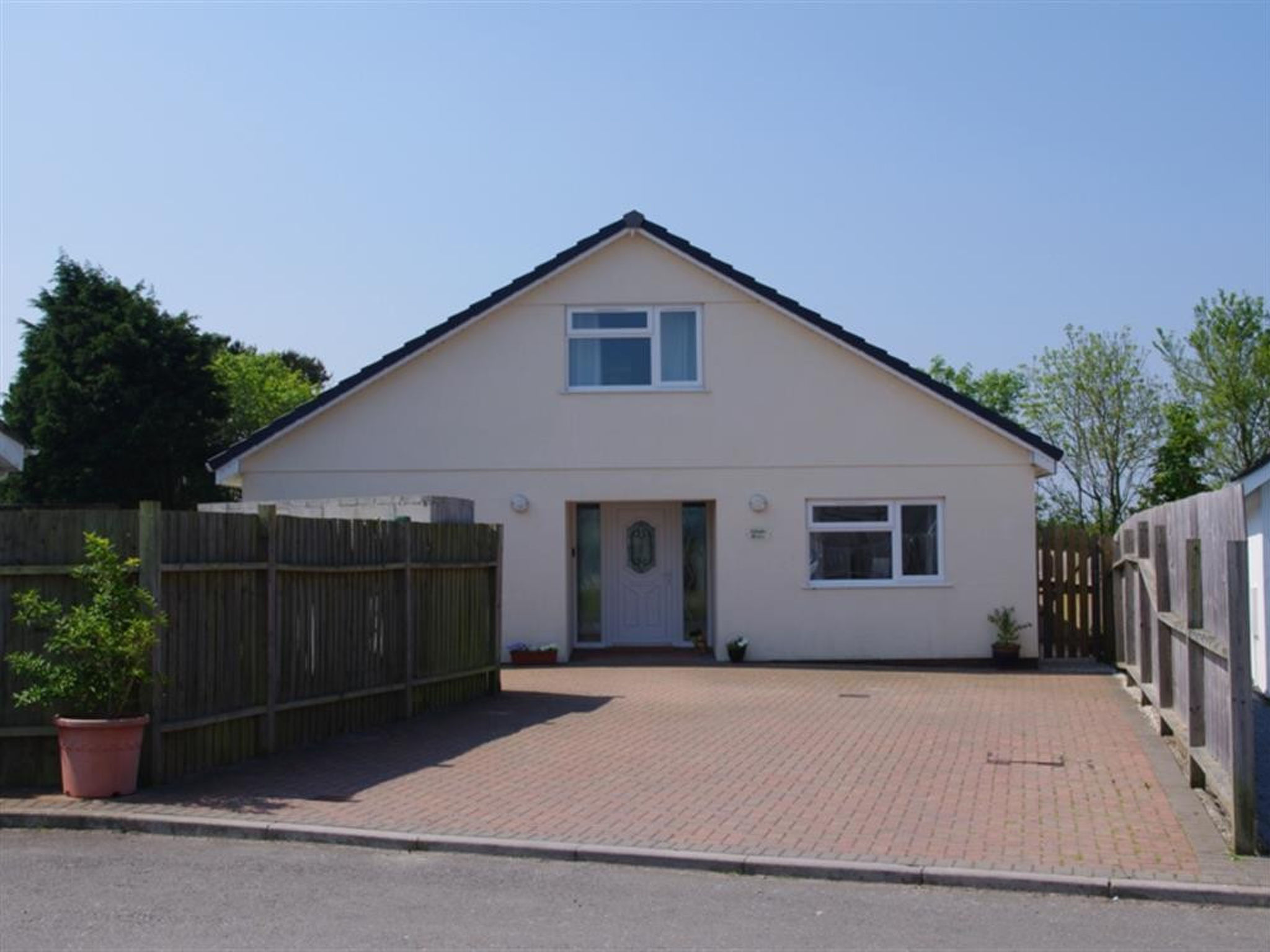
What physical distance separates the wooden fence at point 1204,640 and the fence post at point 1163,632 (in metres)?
0.01

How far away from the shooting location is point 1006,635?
2122 centimetres

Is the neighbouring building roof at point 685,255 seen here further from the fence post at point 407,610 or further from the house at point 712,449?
the fence post at point 407,610

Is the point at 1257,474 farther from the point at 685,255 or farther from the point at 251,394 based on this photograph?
the point at 251,394

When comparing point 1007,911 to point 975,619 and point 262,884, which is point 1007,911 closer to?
point 262,884

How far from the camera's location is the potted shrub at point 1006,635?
21.1 meters

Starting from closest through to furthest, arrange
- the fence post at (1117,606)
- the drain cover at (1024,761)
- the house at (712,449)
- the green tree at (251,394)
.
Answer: the drain cover at (1024,761) → the fence post at (1117,606) → the house at (712,449) → the green tree at (251,394)

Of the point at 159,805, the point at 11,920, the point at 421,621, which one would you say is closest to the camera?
the point at 11,920

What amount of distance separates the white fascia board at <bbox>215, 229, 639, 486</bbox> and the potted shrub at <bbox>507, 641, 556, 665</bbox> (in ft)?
14.7

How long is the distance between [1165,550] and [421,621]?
7356 mm

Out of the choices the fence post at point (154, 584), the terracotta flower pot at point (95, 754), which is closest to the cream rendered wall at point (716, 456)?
the fence post at point (154, 584)

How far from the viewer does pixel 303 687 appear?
12883 mm

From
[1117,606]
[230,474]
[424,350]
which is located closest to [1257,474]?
[1117,606]

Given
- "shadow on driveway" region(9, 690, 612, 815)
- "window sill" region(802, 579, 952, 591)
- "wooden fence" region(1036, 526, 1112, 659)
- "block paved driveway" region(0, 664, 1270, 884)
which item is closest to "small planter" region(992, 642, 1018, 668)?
"window sill" region(802, 579, 952, 591)

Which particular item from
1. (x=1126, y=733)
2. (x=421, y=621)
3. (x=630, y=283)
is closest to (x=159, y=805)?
(x=421, y=621)
